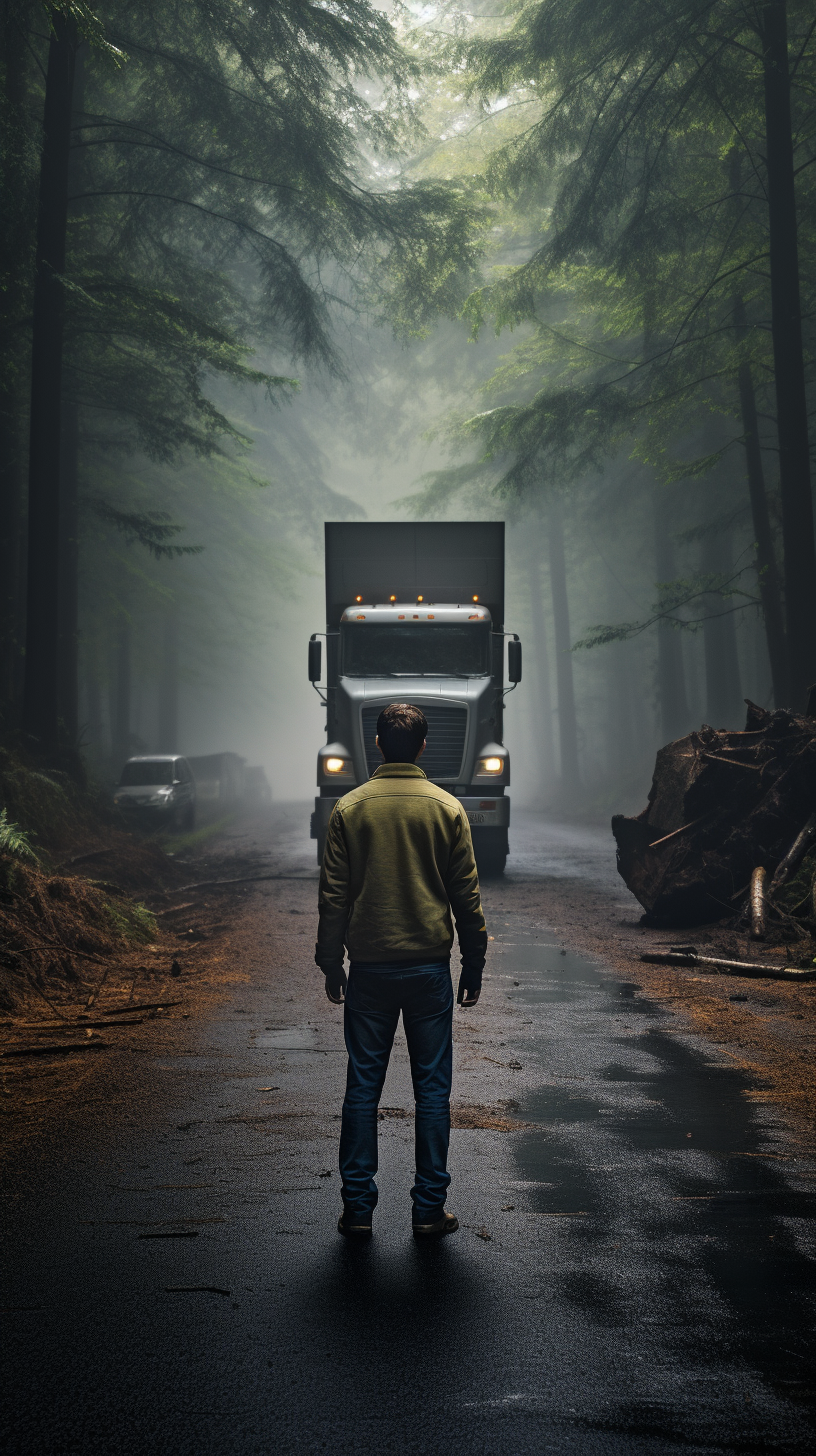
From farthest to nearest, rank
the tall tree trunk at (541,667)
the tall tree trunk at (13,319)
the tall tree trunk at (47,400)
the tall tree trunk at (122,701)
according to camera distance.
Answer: the tall tree trunk at (541,667) → the tall tree trunk at (122,701) → the tall tree trunk at (47,400) → the tall tree trunk at (13,319)

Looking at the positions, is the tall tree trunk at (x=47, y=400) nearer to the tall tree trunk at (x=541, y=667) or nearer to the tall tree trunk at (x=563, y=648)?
the tall tree trunk at (x=563, y=648)

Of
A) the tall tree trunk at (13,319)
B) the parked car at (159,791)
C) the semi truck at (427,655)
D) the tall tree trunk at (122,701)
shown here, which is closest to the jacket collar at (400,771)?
the semi truck at (427,655)

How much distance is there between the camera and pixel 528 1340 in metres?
3.25

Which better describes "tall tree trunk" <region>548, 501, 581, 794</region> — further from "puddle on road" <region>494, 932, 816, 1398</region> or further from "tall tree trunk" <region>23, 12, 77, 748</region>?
"puddle on road" <region>494, 932, 816, 1398</region>

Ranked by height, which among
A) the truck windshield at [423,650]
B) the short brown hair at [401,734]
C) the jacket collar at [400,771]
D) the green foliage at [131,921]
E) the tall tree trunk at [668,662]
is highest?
the tall tree trunk at [668,662]

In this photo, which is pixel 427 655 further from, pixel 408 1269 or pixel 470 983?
pixel 408 1269

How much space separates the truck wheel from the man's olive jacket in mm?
10769

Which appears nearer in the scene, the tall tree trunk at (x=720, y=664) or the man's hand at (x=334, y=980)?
the man's hand at (x=334, y=980)

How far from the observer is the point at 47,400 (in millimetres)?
16141

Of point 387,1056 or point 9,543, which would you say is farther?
point 9,543

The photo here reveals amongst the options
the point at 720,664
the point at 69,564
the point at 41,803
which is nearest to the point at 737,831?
the point at 41,803

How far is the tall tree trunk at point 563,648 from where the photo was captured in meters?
37.1

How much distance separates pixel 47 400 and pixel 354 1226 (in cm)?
1505

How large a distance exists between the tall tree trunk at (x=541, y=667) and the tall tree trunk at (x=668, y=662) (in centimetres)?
1028
